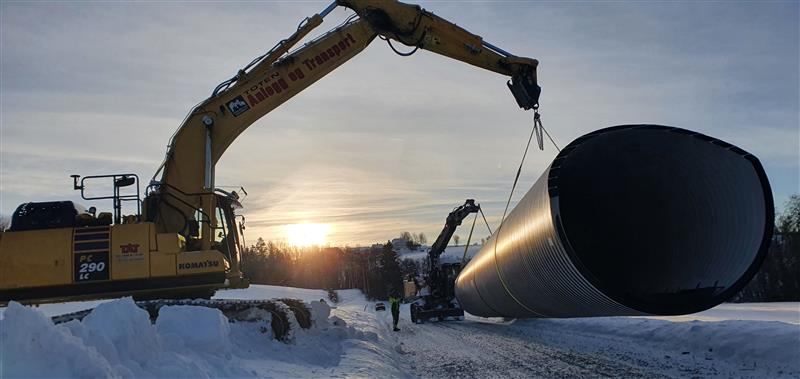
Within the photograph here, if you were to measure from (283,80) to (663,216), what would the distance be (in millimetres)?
8253

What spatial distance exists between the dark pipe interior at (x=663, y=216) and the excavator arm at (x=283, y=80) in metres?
3.44

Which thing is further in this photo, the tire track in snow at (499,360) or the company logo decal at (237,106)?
the company logo decal at (237,106)

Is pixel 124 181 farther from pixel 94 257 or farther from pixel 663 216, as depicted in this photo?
pixel 663 216

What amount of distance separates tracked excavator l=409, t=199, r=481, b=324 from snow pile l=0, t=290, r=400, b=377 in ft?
38.2

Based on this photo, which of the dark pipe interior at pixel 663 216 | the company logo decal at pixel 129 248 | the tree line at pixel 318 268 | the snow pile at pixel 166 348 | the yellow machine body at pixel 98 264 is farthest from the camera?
the tree line at pixel 318 268

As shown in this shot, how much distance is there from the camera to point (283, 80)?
13.7 metres

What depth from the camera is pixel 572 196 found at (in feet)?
35.0

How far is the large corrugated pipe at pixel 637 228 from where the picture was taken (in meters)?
7.71

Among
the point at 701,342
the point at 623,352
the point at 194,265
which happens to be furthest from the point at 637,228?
the point at 194,265

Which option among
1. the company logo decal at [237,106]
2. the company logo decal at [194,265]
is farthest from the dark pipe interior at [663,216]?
the company logo decal at [237,106]

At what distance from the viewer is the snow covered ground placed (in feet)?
17.9

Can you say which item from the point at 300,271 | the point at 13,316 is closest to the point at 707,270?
the point at 13,316

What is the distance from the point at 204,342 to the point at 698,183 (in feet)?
24.2

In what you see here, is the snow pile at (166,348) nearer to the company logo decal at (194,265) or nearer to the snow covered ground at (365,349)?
the snow covered ground at (365,349)
